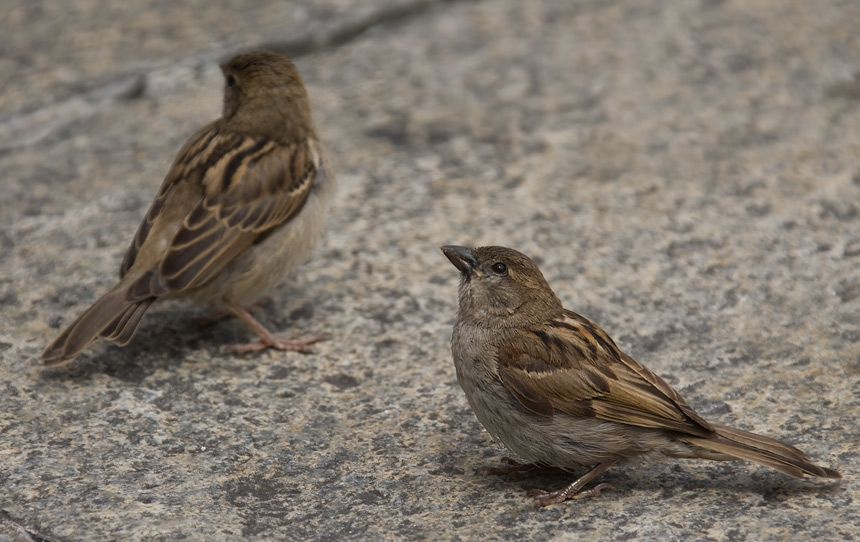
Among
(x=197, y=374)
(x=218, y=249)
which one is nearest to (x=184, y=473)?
(x=197, y=374)

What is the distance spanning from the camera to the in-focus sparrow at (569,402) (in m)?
3.57

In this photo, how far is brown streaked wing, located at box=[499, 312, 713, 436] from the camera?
11.8 feet

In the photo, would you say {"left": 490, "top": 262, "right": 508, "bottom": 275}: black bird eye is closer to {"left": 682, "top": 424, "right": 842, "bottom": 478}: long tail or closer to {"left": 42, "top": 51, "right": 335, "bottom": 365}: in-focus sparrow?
{"left": 682, "top": 424, "right": 842, "bottom": 478}: long tail

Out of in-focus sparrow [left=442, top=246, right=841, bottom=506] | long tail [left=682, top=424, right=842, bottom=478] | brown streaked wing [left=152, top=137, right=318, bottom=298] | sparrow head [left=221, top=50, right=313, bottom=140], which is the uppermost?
sparrow head [left=221, top=50, right=313, bottom=140]

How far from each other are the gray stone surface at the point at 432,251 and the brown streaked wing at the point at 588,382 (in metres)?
0.29

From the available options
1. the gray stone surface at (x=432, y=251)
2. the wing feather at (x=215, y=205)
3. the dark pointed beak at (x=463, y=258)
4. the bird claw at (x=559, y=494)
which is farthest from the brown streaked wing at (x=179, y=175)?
the bird claw at (x=559, y=494)

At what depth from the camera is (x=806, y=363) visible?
438cm

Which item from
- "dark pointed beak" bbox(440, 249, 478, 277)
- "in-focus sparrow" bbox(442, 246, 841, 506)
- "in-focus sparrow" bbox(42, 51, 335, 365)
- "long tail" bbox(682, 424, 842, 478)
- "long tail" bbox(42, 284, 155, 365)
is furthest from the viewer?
"in-focus sparrow" bbox(42, 51, 335, 365)

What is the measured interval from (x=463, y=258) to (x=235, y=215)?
1.19 metres

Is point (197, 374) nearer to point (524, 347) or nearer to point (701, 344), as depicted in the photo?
point (524, 347)

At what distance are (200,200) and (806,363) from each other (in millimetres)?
2662

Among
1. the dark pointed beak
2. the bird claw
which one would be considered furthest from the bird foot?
the bird claw

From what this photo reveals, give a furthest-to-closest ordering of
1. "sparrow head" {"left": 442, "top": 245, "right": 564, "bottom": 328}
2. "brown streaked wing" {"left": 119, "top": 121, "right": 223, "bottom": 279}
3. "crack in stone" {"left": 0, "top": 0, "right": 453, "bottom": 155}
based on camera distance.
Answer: "crack in stone" {"left": 0, "top": 0, "right": 453, "bottom": 155} → "brown streaked wing" {"left": 119, "top": 121, "right": 223, "bottom": 279} → "sparrow head" {"left": 442, "top": 245, "right": 564, "bottom": 328}

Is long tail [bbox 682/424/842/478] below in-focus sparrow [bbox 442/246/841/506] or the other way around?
below
